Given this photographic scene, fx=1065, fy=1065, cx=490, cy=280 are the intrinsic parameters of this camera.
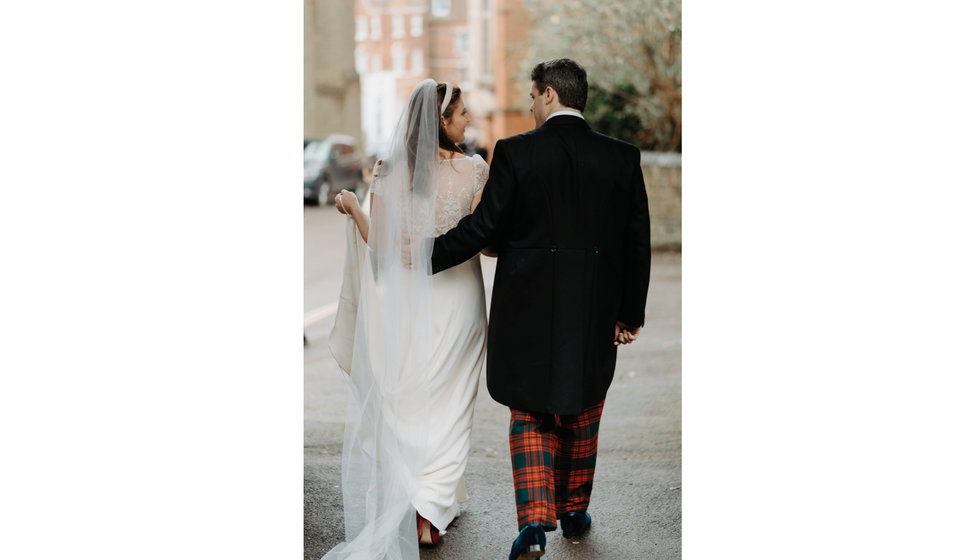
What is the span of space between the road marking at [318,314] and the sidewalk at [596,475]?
1807 mm

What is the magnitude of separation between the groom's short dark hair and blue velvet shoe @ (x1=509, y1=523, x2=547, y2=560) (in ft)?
5.67

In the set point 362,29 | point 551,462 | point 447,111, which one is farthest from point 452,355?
point 362,29

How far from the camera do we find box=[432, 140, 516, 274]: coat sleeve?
14.0 feet

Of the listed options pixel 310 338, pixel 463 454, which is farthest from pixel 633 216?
pixel 310 338

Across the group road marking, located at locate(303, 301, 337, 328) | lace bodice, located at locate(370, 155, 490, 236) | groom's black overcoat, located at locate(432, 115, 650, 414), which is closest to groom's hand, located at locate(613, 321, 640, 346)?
groom's black overcoat, located at locate(432, 115, 650, 414)

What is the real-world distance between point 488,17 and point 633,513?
4255cm

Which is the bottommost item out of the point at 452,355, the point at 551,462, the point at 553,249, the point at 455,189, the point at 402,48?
the point at 551,462

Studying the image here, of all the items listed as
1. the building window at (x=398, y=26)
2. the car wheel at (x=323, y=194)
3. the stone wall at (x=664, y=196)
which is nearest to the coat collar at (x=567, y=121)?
the stone wall at (x=664, y=196)

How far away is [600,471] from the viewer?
5867 millimetres

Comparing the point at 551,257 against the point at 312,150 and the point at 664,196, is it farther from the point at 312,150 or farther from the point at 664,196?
the point at 312,150

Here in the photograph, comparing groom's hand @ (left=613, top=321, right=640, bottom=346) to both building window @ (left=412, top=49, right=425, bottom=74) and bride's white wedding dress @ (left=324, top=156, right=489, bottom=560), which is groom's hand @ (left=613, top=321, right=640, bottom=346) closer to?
bride's white wedding dress @ (left=324, top=156, right=489, bottom=560)

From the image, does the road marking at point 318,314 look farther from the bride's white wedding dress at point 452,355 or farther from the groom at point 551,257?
the groom at point 551,257

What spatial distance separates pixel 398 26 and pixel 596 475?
6599 cm

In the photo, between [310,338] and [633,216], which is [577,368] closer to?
[633,216]
